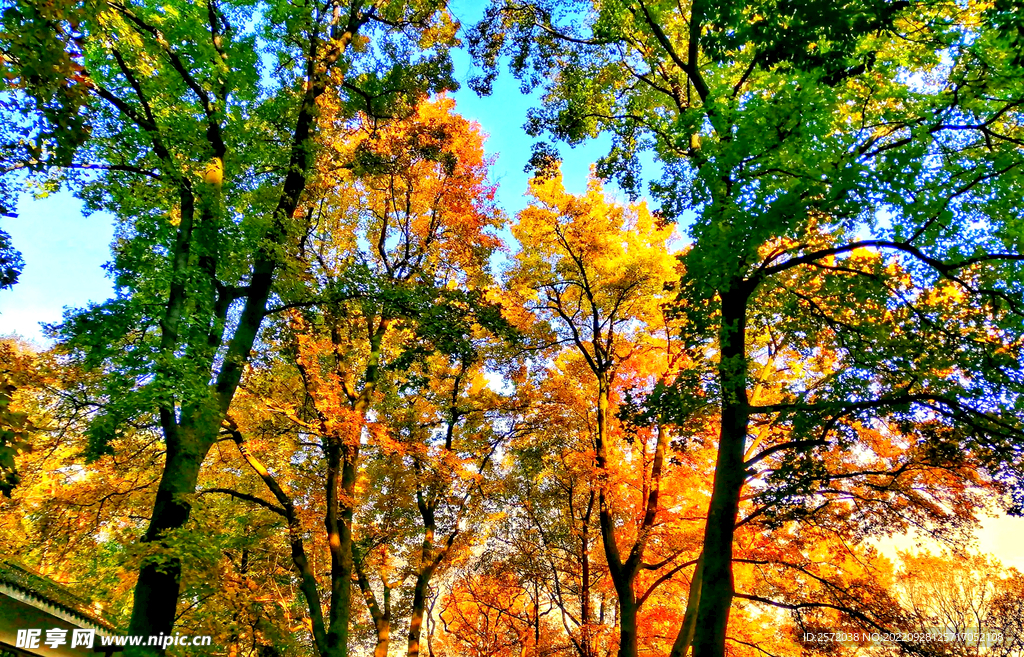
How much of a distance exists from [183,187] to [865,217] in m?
10.3

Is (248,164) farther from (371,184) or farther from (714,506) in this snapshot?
(714,506)

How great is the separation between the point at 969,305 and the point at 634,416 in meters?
→ 4.94

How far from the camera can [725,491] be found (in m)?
7.23

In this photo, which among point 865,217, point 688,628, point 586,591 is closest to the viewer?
point 865,217

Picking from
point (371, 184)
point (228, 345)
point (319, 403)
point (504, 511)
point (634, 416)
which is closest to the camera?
point (634, 416)

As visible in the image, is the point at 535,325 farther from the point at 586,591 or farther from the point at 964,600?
the point at 964,600

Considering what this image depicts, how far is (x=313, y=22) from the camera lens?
32.9 feet

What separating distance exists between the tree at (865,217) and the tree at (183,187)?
23.5 feet

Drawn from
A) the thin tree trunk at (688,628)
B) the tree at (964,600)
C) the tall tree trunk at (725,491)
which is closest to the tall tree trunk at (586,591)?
the thin tree trunk at (688,628)

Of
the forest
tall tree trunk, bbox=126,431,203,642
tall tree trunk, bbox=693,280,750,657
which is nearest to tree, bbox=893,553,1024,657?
the forest

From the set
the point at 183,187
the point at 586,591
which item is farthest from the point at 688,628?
the point at 183,187

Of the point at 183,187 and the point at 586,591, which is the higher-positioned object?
the point at 183,187

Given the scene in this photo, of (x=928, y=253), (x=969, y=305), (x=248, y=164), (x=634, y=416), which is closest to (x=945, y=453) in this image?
(x=969, y=305)

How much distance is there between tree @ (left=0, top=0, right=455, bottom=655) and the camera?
6.84 m
